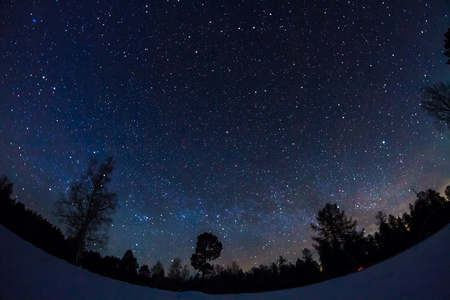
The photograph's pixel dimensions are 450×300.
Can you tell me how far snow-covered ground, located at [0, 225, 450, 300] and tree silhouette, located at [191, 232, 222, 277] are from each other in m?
23.7

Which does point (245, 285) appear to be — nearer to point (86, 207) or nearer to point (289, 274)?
point (289, 274)

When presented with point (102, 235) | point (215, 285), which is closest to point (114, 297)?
point (215, 285)

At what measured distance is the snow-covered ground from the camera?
0.90 metres

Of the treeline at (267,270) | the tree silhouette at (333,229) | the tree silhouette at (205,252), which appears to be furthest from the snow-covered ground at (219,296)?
the tree silhouette at (205,252)

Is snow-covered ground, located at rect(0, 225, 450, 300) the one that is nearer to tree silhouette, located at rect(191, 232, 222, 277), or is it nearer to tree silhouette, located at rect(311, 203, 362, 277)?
tree silhouette, located at rect(311, 203, 362, 277)

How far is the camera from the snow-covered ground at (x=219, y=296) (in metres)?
0.90

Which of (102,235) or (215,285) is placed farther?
(102,235)

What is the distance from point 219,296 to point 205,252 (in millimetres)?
23895

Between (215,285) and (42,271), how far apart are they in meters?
10.6

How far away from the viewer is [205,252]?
75.3ft

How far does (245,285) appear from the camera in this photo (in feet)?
33.4

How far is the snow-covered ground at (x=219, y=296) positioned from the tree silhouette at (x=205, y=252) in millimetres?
23685

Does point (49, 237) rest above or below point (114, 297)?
above

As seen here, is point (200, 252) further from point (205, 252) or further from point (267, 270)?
point (267, 270)
